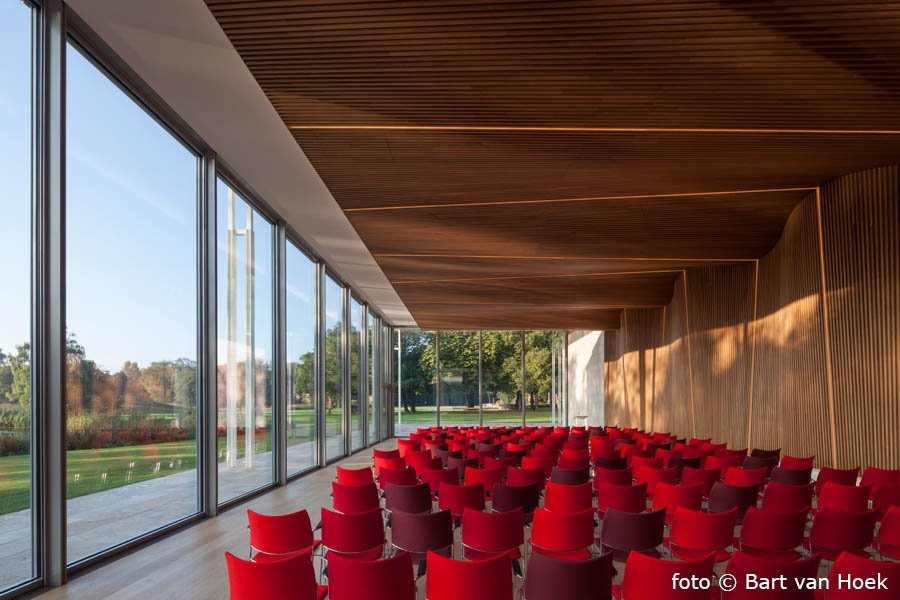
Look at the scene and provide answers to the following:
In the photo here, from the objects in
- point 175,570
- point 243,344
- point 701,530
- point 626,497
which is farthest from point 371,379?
point 701,530

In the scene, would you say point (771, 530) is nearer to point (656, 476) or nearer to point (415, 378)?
point (656, 476)

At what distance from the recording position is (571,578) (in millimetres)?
4004

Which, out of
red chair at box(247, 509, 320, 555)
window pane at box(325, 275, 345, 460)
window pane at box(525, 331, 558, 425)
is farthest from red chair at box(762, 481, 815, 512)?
window pane at box(525, 331, 558, 425)

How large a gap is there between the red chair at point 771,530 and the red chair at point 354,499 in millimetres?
3336

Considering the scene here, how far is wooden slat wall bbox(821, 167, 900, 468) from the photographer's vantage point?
9.10m

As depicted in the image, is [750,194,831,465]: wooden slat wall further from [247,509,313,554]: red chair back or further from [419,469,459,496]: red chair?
[247,509,313,554]: red chair back

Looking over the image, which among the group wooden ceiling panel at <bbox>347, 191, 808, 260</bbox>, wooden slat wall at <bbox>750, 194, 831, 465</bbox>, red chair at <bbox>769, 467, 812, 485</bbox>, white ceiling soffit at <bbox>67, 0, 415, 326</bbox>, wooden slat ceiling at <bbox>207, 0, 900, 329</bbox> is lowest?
red chair at <bbox>769, 467, 812, 485</bbox>

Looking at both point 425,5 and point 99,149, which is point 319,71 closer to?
Answer: point 425,5

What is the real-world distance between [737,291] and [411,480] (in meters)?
9.12

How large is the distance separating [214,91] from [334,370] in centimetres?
1166

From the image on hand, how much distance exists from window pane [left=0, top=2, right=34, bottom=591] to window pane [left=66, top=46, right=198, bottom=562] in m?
0.62

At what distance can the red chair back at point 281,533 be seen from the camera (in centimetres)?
543

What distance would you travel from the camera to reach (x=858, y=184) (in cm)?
929

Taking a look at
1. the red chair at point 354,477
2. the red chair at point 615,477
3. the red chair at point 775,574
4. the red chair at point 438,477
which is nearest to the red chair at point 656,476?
the red chair at point 615,477
